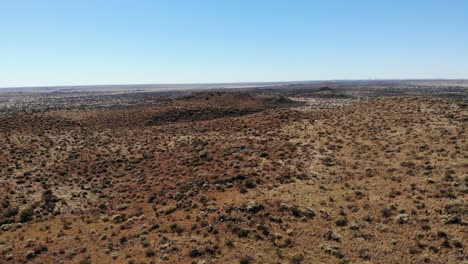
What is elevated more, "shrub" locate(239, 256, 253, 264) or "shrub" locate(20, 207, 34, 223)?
"shrub" locate(239, 256, 253, 264)

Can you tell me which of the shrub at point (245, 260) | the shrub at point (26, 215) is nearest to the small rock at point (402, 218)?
the shrub at point (245, 260)

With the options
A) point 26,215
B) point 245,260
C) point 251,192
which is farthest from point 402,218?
point 26,215

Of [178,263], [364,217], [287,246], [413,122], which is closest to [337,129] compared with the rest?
[413,122]

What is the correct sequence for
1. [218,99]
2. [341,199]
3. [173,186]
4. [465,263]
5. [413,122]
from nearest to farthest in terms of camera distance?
[465,263]
[341,199]
[173,186]
[413,122]
[218,99]

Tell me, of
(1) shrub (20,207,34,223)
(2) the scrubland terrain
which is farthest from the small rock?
(1) shrub (20,207,34,223)

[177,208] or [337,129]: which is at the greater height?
[337,129]

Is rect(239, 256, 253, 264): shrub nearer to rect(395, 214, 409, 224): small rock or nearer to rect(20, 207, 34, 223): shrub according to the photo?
rect(395, 214, 409, 224): small rock

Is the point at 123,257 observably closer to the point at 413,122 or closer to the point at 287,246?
the point at 287,246

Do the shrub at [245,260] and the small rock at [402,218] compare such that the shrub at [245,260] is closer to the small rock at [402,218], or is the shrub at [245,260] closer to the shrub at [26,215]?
the small rock at [402,218]

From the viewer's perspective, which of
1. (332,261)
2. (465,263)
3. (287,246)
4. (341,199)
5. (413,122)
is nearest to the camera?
(465,263)
